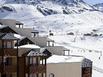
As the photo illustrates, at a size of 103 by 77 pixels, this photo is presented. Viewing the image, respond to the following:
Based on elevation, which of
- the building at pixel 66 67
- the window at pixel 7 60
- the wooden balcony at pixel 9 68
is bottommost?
the building at pixel 66 67

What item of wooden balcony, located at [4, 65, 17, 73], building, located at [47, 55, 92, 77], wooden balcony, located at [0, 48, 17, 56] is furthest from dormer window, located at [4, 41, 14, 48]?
building, located at [47, 55, 92, 77]

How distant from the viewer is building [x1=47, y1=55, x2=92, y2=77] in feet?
101

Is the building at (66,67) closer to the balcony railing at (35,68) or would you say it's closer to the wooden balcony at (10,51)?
the balcony railing at (35,68)

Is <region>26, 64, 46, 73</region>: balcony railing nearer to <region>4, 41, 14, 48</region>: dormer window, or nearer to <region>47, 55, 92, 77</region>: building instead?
<region>4, 41, 14, 48</region>: dormer window

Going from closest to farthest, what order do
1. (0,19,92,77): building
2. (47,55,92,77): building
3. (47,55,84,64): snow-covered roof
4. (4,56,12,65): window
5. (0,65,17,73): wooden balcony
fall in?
(0,65,17,73): wooden balcony
(0,19,92,77): building
(4,56,12,65): window
(47,55,92,77): building
(47,55,84,64): snow-covered roof

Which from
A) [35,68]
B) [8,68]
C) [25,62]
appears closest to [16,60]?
[25,62]

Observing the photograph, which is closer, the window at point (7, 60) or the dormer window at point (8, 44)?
the window at point (7, 60)

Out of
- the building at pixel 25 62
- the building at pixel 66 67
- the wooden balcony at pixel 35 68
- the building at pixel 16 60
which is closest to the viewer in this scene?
the building at pixel 16 60

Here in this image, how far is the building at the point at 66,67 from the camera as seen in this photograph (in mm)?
30786

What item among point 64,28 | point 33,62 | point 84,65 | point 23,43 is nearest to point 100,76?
point 84,65

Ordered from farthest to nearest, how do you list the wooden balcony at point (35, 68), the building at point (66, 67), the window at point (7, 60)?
the building at point (66, 67) → the wooden balcony at point (35, 68) → the window at point (7, 60)

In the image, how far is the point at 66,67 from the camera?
31.3m

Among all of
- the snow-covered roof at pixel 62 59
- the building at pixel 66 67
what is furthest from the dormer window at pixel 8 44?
the snow-covered roof at pixel 62 59

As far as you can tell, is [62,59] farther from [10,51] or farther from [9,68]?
[9,68]
